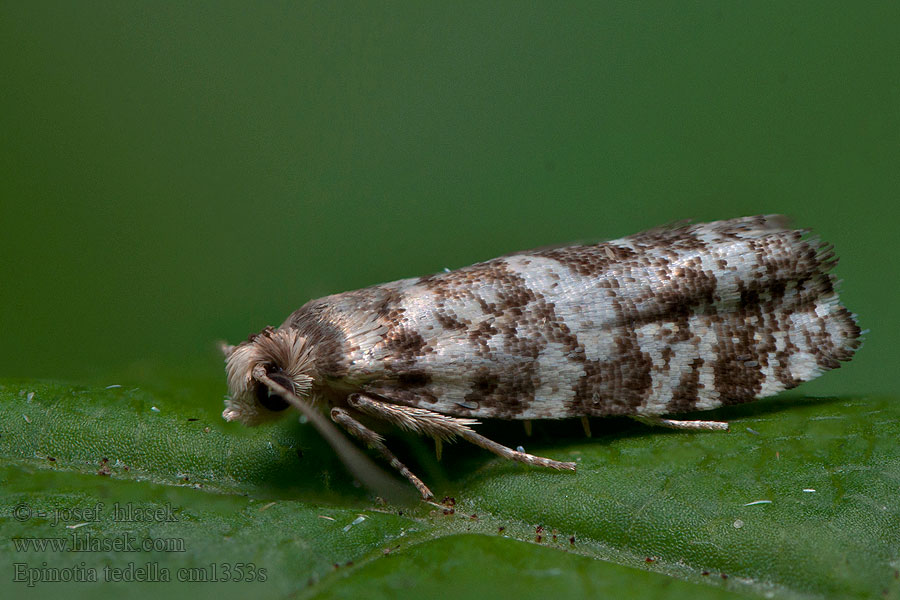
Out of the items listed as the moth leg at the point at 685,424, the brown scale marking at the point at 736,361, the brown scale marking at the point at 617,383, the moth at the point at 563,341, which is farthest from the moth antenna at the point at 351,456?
the brown scale marking at the point at 736,361

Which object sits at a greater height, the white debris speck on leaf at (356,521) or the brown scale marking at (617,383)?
the brown scale marking at (617,383)

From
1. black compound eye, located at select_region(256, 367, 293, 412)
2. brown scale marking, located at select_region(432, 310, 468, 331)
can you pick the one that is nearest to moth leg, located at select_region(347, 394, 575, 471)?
black compound eye, located at select_region(256, 367, 293, 412)

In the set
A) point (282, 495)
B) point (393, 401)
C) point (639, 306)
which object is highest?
point (639, 306)

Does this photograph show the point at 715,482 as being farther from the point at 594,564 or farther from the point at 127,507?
the point at 127,507

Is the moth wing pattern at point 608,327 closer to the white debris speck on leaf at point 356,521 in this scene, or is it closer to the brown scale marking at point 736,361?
the brown scale marking at point 736,361

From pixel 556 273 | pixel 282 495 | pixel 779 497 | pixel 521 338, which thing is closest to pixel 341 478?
pixel 282 495

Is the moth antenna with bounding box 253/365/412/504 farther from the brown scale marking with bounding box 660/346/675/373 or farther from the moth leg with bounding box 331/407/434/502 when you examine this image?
the brown scale marking with bounding box 660/346/675/373
